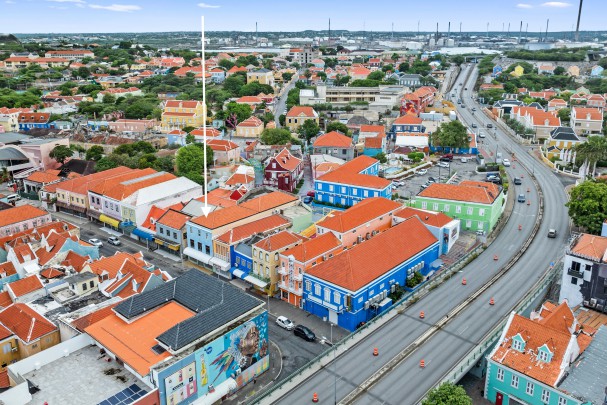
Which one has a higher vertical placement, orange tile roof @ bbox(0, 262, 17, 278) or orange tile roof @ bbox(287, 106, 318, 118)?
orange tile roof @ bbox(287, 106, 318, 118)

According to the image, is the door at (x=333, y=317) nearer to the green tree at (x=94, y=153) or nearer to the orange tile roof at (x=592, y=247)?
the orange tile roof at (x=592, y=247)

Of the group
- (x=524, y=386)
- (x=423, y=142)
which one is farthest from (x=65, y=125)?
(x=524, y=386)

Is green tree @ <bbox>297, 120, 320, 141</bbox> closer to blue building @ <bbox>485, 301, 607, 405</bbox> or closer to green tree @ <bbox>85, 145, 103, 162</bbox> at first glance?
green tree @ <bbox>85, 145, 103, 162</bbox>

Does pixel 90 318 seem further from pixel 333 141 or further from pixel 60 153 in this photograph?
pixel 333 141

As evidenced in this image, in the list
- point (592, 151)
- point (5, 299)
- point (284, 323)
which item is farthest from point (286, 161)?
point (592, 151)

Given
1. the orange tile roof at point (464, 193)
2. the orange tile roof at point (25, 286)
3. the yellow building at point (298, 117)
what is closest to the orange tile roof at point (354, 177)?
the orange tile roof at point (464, 193)

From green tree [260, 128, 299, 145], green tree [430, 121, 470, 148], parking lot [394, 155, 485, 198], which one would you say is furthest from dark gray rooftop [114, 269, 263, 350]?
green tree [430, 121, 470, 148]
